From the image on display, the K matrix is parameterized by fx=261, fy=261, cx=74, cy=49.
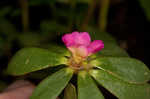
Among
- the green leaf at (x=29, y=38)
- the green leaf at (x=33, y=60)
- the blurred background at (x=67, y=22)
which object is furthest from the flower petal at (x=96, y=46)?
the green leaf at (x=29, y=38)

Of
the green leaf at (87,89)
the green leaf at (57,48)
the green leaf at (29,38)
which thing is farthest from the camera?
the green leaf at (29,38)

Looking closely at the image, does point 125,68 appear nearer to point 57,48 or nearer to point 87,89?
point 87,89

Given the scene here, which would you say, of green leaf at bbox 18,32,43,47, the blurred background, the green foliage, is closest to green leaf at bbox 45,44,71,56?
the green foliage

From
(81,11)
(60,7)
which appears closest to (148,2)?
(81,11)

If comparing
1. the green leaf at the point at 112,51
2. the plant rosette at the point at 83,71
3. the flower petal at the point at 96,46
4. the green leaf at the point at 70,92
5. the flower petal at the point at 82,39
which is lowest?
the green leaf at the point at 70,92

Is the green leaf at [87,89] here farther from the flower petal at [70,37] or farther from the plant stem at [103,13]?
the plant stem at [103,13]

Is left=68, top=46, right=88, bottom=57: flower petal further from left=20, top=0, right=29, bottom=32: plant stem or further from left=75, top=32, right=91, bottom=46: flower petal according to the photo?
left=20, top=0, right=29, bottom=32: plant stem
